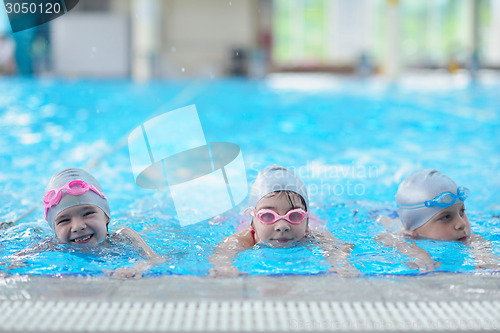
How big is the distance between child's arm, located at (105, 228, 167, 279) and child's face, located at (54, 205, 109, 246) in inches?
5.7

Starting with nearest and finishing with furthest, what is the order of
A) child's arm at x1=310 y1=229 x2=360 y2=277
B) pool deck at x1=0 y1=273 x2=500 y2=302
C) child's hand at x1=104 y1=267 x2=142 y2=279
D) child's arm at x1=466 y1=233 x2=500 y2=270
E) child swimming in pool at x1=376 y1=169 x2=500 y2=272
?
1. pool deck at x1=0 y1=273 x2=500 y2=302
2. child's hand at x1=104 y1=267 x2=142 y2=279
3. child's arm at x1=310 y1=229 x2=360 y2=277
4. child's arm at x1=466 y1=233 x2=500 y2=270
5. child swimming in pool at x1=376 y1=169 x2=500 y2=272

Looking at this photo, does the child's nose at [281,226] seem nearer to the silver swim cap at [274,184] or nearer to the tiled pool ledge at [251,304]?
the silver swim cap at [274,184]

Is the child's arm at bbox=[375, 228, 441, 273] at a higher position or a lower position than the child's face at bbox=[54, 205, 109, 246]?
lower

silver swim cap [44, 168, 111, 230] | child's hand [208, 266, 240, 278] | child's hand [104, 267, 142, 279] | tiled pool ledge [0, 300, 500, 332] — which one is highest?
silver swim cap [44, 168, 111, 230]

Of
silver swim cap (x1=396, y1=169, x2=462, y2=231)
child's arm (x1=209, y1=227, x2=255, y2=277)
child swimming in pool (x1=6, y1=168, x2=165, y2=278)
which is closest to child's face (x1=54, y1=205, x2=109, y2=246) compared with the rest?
child swimming in pool (x1=6, y1=168, x2=165, y2=278)

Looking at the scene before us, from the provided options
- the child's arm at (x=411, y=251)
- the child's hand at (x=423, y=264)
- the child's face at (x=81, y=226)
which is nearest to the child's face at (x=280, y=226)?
the child's arm at (x=411, y=251)

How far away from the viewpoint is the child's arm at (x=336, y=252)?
272cm

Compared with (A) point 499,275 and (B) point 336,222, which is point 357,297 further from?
(B) point 336,222

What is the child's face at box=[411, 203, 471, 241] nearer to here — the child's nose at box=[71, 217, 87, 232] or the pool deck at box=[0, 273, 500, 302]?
the pool deck at box=[0, 273, 500, 302]

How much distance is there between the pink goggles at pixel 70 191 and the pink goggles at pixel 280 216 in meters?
0.92

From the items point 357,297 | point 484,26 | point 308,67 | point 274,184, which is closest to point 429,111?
point 274,184

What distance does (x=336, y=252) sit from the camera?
3.17 m

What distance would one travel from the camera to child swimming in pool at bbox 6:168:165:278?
306 centimetres

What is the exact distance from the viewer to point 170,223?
407 centimetres
